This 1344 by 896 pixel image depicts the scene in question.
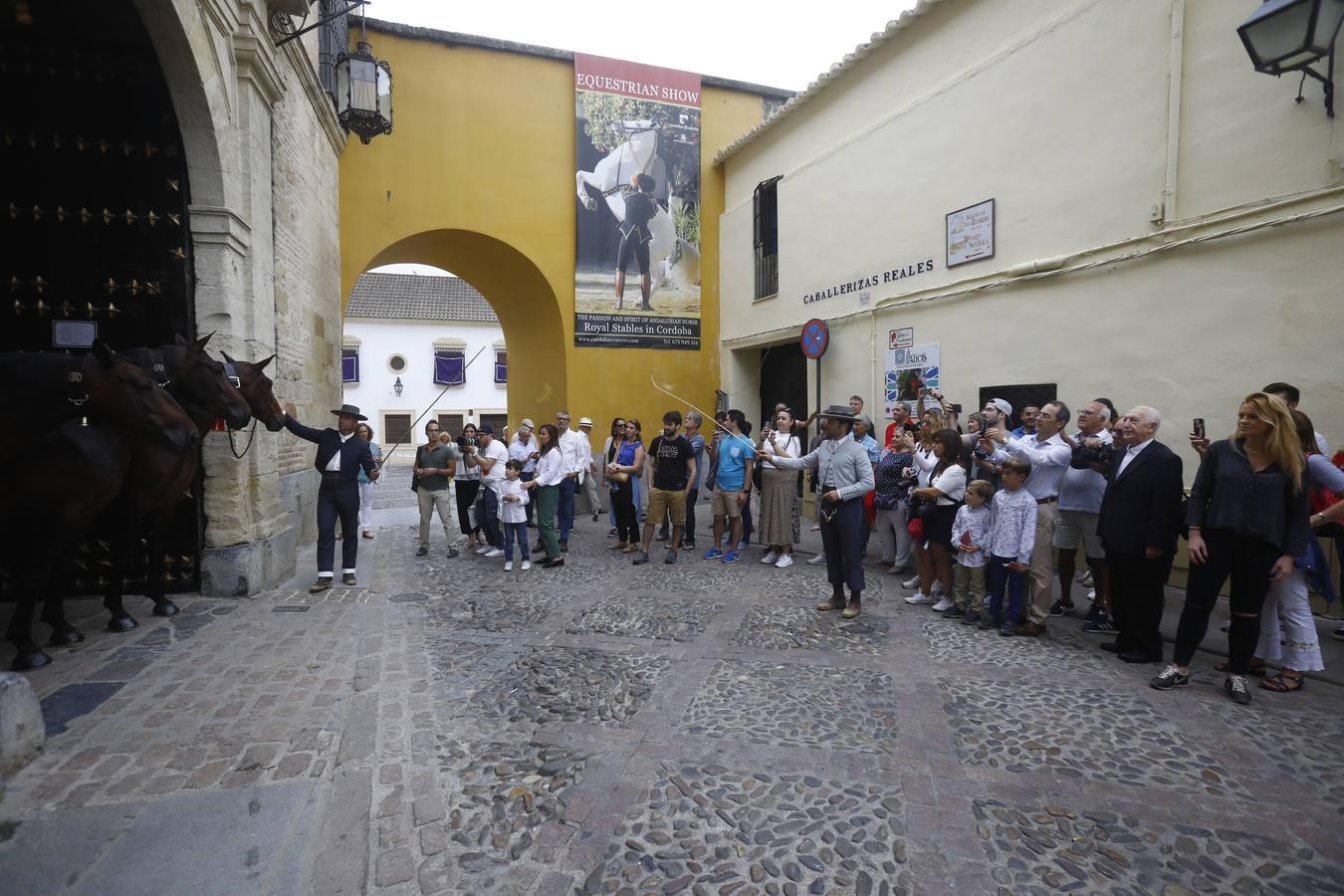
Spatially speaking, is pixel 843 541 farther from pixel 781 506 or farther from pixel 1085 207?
pixel 1085 207

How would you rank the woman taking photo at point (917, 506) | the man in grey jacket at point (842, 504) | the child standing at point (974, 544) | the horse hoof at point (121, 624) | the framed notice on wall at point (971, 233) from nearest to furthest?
1. the horse hoof at point (121, 624)
2. the child standing at point (974, 544)
3. the man in grey jacket at point (842, 504)
4. the woman taking photo at point (917, 506)
5. the framed notice on wall at point (971, 233)

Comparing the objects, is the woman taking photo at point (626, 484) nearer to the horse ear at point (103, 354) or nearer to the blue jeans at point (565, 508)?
the blue jeans at point (565, 508)

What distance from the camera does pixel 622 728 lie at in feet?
12.3

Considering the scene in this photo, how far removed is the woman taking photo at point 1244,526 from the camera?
3.98 m

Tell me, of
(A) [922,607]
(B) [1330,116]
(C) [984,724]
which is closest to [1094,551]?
(A) [922,607]

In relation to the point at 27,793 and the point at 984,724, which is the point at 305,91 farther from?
the point at 984,724

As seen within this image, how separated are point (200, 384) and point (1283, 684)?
7.60 m

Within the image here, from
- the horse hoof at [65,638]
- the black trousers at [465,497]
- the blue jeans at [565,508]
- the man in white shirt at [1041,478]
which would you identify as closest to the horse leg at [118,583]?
the horse hoof at [65,638]

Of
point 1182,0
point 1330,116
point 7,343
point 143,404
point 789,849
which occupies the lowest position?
point 789,849

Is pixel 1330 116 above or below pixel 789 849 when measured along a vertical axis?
above

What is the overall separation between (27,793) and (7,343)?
14.4ft

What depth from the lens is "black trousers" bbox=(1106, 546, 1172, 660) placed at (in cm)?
481

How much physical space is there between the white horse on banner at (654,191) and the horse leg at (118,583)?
9402mm

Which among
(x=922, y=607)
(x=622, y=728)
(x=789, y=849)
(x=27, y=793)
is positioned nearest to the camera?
(x=789, y=849)
